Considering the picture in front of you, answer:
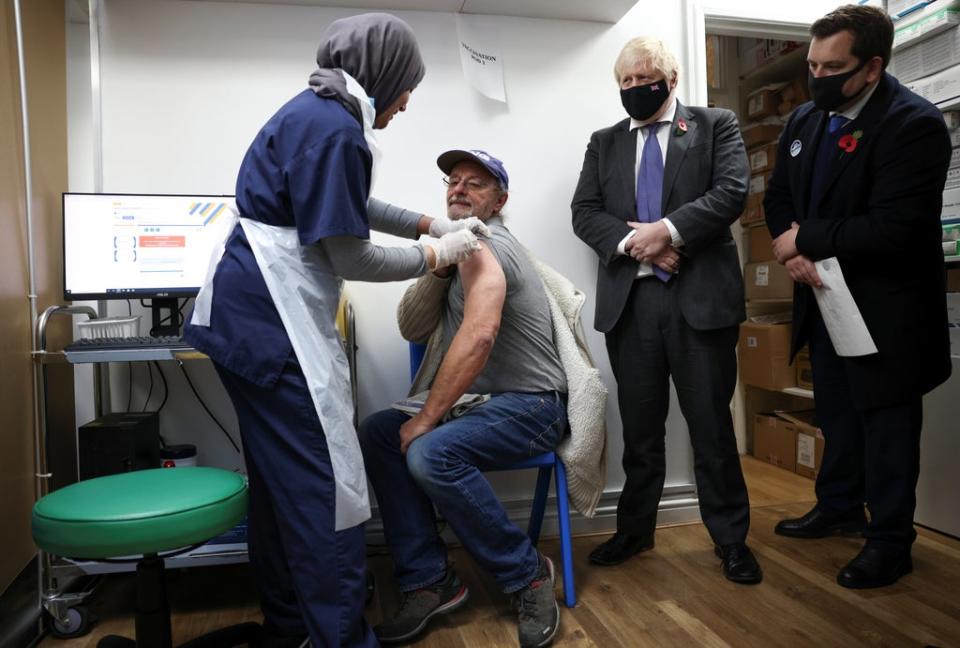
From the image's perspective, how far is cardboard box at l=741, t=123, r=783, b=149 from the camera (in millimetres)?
3340

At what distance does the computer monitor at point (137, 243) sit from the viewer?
1866 mm

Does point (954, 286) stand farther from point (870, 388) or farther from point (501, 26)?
point (501, 26)

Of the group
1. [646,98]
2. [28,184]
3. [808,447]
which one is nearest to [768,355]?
[808,447]

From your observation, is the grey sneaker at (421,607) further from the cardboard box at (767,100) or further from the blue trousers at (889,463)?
the cardboard box at (767,100)

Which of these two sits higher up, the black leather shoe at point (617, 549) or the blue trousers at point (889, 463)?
the blue trousers at point (889, 463)

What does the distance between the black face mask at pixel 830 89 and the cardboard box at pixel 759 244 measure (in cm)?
145

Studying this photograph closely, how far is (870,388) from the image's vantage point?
1.82 meters

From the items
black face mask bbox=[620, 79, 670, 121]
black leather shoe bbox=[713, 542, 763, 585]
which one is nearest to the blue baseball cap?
black face mask bbox=[620, 79, 670, 121]

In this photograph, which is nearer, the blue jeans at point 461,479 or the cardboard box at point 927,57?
the blue jeans at point 461,479

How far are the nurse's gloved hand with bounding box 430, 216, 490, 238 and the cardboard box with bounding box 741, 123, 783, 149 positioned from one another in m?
2.28

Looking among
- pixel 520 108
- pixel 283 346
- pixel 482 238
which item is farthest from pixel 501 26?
pixel 283 346

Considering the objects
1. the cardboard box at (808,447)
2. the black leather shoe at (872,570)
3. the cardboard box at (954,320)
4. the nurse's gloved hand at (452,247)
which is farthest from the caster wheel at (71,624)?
the cardboard box at (808,447)

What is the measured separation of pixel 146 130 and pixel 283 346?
49.1 inches

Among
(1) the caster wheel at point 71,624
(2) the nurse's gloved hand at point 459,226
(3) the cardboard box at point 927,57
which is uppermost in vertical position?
(3) the cardboard box at point 927,57
